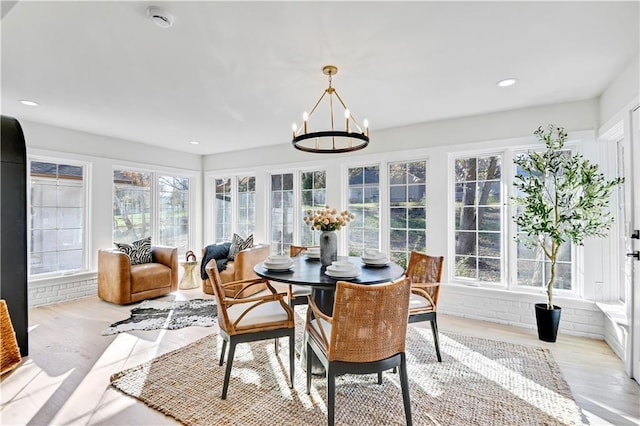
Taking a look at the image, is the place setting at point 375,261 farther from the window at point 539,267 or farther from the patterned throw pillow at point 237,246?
the patterned throw pillow at point 237,246

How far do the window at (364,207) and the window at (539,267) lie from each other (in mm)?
1768

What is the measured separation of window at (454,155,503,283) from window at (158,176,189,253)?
4986 millimetres

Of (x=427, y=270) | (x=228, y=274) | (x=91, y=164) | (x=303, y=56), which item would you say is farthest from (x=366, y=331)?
(x=91, y=164)

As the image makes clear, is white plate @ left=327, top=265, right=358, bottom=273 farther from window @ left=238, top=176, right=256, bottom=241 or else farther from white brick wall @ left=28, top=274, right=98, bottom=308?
white brick wall @ left=28, top=274, right=98, bottom=308

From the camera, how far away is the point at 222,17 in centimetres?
198

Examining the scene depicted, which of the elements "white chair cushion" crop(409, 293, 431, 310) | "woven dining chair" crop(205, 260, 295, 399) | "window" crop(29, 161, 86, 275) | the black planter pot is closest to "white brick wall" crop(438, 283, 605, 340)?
the black planter pot

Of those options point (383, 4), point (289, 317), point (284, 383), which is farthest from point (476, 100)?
point (284, 383)

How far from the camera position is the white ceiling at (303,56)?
1.94m

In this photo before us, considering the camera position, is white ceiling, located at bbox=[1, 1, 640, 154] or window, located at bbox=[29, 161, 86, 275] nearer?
Result: white ceiling, located at bbox=[1, 1, 640, 154]

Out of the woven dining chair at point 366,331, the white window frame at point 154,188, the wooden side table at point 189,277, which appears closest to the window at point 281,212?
the wooden side table at point 189,277

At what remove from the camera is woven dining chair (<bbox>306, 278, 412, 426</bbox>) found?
1.74 meters

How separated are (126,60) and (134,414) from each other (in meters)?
2.55

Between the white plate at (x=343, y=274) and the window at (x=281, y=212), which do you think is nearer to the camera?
the white plate at (x=343, y=274)

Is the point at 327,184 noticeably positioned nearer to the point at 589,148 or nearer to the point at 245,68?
the point at 245,68
